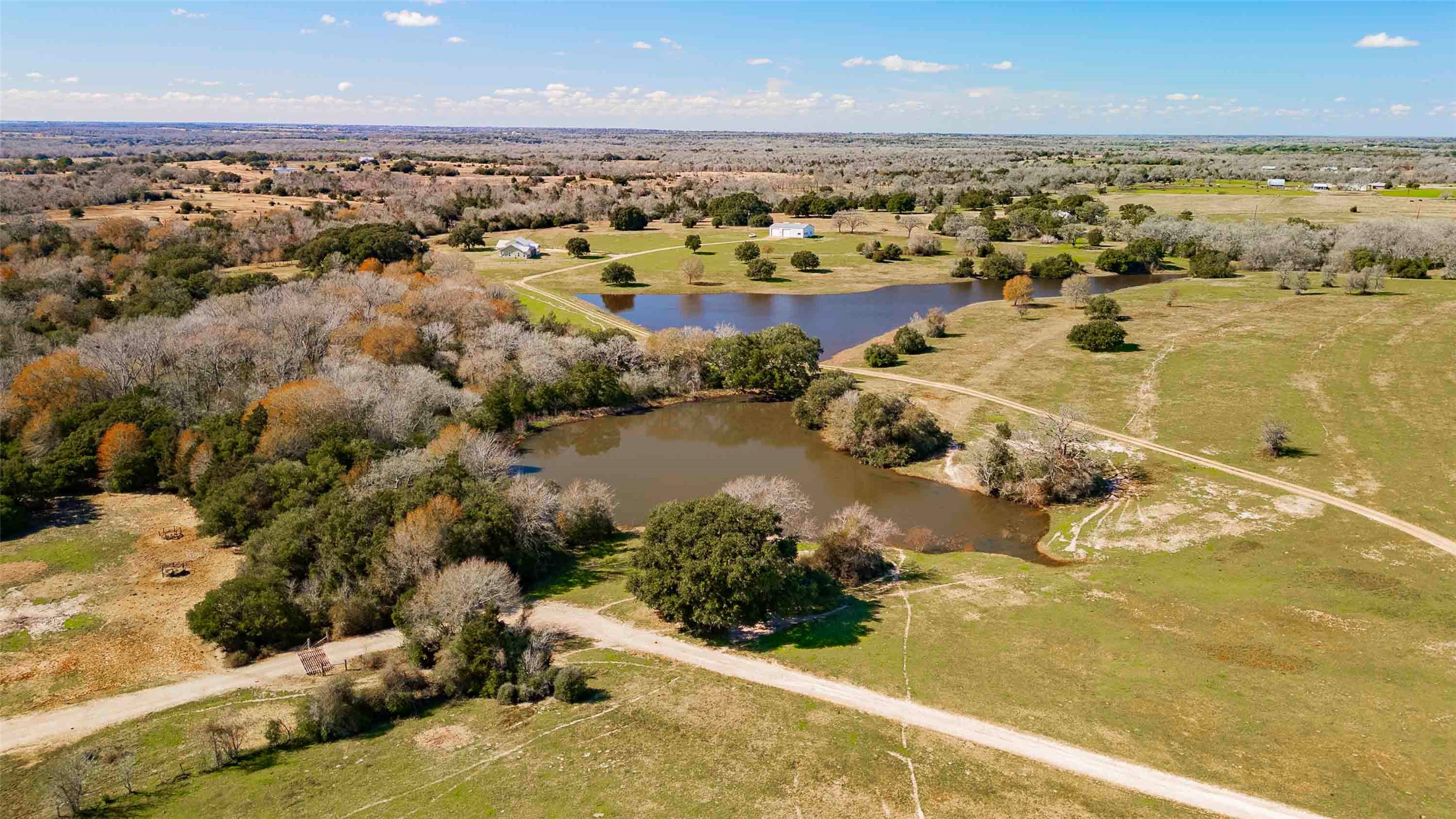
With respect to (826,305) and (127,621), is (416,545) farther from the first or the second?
(826,305)

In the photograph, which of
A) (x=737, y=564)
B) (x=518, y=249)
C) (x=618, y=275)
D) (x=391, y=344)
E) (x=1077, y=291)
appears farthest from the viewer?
(x=518, y=249)

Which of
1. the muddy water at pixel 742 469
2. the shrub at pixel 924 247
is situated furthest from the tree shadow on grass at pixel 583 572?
the shrub at pixel 924 247

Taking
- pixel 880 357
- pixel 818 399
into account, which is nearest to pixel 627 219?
pixel 880 357

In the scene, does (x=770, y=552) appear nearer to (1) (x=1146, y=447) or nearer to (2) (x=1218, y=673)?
(2) (x=1218, y=673)

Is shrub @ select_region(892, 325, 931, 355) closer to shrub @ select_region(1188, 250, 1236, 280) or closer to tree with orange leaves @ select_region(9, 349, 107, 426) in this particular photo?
shrub @ select_region(1188, 250, 1236, 280)

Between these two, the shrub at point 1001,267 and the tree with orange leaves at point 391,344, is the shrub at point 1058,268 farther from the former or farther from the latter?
the tree with orange leaves at point 391,344

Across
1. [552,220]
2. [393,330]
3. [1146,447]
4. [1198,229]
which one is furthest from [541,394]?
[1198,229]
